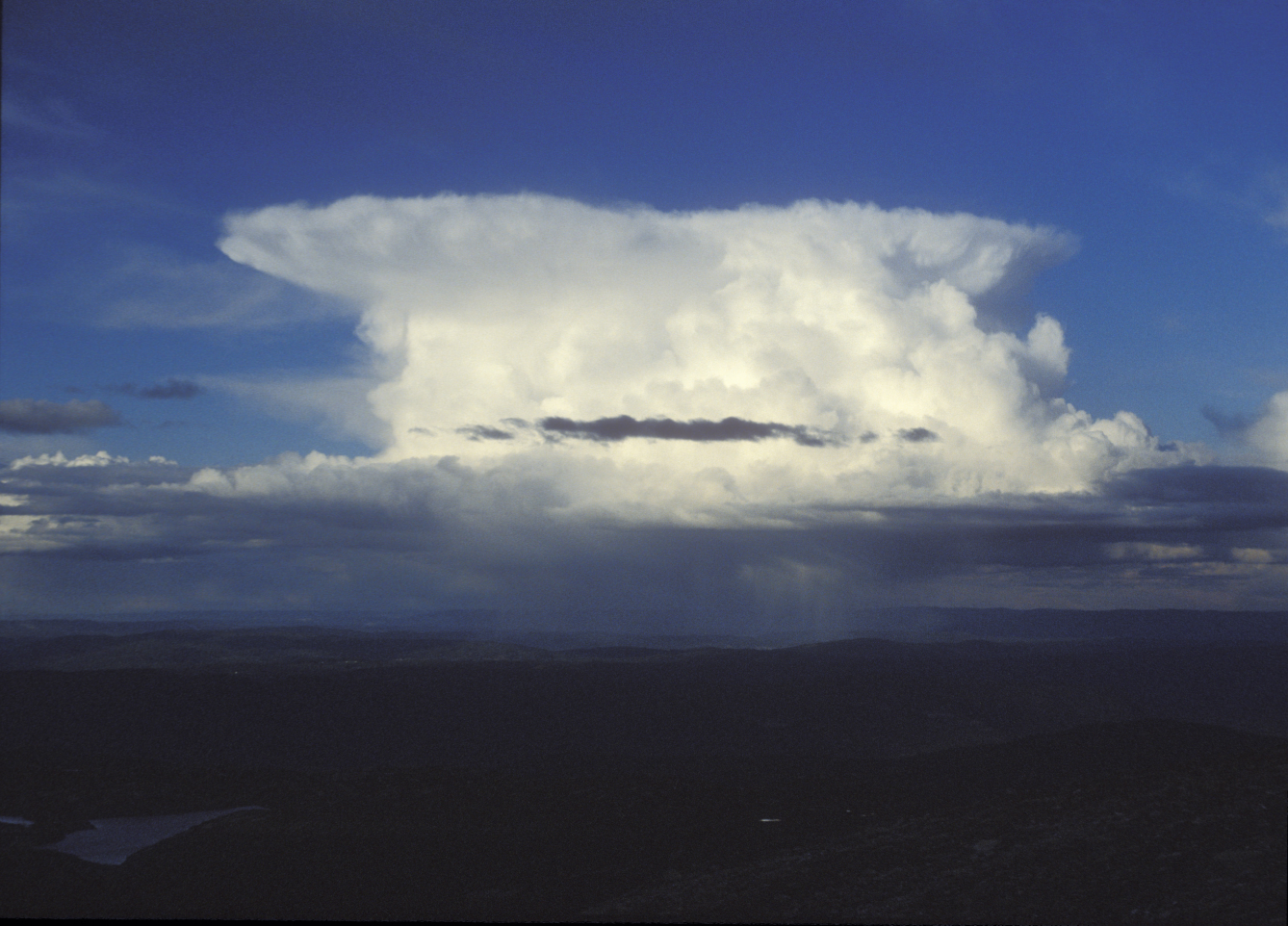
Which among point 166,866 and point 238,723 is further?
point 238,723

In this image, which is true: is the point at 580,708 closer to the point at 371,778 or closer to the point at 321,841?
the point at 371,778

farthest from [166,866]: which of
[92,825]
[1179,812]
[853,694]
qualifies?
[853,694]

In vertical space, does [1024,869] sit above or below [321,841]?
above

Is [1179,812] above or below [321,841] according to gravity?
above


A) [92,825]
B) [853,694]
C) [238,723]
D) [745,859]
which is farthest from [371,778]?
[853,694]

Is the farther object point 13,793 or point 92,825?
point 13,793

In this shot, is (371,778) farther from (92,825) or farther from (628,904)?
(628,904)

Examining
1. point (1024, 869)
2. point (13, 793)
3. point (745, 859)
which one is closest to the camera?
point (1024, 869)

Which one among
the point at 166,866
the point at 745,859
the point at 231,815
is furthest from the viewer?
the point at 231,815

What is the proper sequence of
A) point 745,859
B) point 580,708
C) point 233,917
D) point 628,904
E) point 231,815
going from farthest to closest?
1. point 580,708
2. point 231,815
3. point 745,859
4. point 233,917
5. point 628,904
